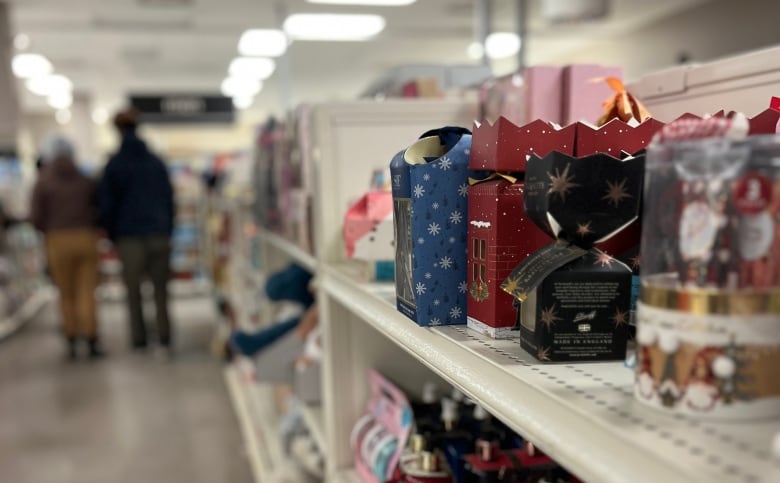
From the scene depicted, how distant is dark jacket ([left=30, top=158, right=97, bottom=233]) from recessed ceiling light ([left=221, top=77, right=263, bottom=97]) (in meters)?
5.97

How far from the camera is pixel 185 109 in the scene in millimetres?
10664

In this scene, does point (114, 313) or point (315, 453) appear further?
point (114, 313)

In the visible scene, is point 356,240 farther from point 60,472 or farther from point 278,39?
point 278,39

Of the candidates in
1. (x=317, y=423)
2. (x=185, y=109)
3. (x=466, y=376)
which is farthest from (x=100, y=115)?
(x=466, y=376)

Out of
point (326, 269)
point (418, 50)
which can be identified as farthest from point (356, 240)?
point (418, 50)

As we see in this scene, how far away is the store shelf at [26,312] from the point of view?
6.21m

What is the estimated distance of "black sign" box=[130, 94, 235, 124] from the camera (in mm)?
10406

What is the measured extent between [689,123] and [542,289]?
0.21m

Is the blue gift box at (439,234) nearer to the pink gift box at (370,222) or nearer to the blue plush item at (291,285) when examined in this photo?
the pink gift box at (370,222)

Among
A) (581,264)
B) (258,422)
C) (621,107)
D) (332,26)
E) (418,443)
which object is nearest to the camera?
(581,264)

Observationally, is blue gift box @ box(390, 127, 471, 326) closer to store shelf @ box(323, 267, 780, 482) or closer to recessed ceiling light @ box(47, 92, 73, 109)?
store shelf @ box(323, 267, 780, 482)

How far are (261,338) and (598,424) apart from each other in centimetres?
194

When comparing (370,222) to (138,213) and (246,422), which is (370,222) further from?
(138,213)

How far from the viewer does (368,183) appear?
1.57 metres
